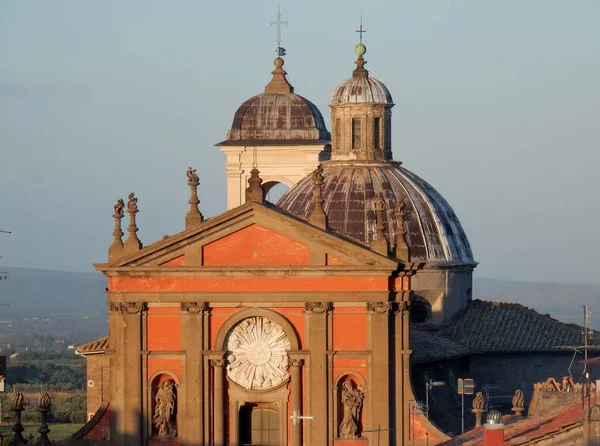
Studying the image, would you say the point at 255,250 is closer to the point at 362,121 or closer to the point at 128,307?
the point at 128,307

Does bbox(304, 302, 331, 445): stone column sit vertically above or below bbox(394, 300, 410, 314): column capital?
below

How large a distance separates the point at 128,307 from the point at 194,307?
1.72 meters

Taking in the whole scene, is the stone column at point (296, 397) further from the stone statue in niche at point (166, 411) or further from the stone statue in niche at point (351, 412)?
the stone statue in niche at point (166, 411)

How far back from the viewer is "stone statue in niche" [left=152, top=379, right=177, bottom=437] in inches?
2574

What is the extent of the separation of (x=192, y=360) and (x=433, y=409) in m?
11.1

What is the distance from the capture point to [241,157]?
97.4 metres

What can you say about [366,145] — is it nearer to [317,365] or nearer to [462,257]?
[462,257]

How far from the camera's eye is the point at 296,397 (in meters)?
65.0

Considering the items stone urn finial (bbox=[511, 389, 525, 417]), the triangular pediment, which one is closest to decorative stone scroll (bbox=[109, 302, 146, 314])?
the triangular pediment

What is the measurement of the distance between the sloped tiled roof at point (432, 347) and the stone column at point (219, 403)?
9.76 m

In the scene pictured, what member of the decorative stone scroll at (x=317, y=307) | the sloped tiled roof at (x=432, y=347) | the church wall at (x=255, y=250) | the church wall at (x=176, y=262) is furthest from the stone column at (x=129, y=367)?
the sloped tiled roof at (x=432, y=347)

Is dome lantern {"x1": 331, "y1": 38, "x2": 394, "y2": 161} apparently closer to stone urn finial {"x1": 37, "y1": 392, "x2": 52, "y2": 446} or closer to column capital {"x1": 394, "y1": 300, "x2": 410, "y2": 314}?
column capital {"x1": 394, "y1": 300, "x2": 410, "y2": 314}

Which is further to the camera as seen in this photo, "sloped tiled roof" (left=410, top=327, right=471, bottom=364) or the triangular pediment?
"sloped tiled roof" (left=410, top=327, right=471, bottom=364)

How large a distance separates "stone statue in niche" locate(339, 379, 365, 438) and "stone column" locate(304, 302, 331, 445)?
460mm
